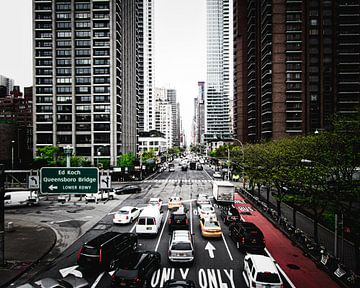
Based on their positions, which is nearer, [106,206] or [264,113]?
[106,206]

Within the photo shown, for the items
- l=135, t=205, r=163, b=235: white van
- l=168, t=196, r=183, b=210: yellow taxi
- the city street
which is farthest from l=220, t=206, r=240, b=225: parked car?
l=135, t=205, r=163, b=235: white van

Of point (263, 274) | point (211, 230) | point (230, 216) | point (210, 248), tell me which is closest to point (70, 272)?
point (210, 248)

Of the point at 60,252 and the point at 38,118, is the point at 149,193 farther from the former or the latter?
the point at 38,118

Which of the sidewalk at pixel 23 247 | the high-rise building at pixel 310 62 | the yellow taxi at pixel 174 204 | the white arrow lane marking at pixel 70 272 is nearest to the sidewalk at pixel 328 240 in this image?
the yellow taxi at pixel 174 204

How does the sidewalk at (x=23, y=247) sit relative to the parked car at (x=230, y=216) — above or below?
below

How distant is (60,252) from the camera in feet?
57.6

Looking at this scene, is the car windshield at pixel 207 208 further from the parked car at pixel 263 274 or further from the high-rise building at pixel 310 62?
the high-rise building at pixel 310 62

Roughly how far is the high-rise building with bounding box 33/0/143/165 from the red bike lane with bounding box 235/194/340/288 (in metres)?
56.0

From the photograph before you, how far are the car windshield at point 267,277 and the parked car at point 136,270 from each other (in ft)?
18.2

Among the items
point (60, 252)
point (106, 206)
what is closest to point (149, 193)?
point (106, 206)

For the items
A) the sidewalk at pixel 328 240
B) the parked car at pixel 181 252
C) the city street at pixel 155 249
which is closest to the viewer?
the city street at pixel 155 249

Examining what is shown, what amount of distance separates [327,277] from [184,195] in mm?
27315

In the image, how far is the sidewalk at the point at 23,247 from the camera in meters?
14.4

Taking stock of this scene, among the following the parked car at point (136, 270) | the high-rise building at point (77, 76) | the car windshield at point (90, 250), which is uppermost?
the high-rise building at point (77, 76)
